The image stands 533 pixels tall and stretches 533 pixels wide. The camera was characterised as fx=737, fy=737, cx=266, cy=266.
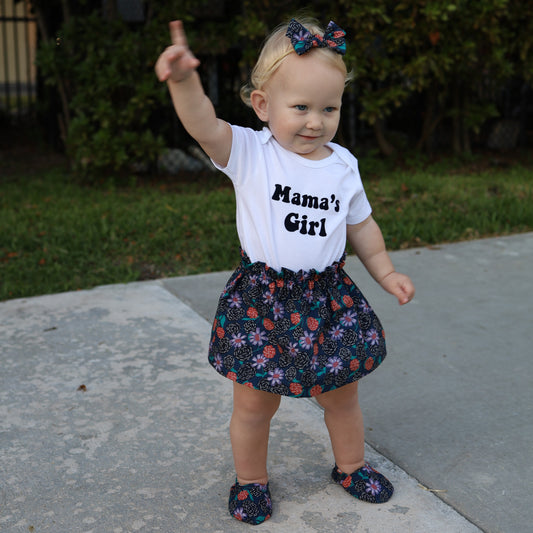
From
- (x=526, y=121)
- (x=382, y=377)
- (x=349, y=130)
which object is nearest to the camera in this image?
(x=382, y=377)

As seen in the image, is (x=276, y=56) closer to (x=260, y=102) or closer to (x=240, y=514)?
(x=260, y=102)

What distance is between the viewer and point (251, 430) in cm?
195

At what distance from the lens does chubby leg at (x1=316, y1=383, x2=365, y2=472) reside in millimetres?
1990

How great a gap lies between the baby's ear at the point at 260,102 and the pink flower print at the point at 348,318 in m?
0.55

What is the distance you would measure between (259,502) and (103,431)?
2.21ft

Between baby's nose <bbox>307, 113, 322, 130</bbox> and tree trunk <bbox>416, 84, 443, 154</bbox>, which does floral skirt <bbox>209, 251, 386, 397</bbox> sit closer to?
baby's nose <bbox>307, 113, 322, 130</bbox>

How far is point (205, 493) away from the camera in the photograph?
204cm

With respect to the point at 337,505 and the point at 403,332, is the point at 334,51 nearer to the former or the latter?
the point at 337,505

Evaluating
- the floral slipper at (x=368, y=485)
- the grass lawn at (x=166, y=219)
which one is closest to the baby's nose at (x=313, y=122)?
the floral slipper at (x=368, y=485)

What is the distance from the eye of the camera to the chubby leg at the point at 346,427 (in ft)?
6.53

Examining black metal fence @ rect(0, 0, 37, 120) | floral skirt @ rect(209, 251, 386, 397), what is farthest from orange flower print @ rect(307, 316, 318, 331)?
black metal fence @ rect(0, 0, 37, 120)

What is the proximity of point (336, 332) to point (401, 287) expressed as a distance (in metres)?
0.24

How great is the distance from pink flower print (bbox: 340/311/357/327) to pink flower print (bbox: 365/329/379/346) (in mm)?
60

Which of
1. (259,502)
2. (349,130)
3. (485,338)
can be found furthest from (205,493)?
(349,130)
